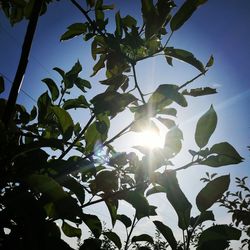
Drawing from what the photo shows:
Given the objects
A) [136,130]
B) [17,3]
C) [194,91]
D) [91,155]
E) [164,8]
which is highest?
[17,3]

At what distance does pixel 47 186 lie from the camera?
941mm

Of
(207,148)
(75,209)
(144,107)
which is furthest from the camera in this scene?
(144,107)

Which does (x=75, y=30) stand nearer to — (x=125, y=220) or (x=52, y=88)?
(x=52, y=88)

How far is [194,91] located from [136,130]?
340 mm

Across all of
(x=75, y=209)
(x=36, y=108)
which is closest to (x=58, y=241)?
(x=75, y=209)

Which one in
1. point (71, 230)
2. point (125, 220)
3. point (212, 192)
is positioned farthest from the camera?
point (125, 220)

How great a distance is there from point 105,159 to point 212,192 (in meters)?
0.69

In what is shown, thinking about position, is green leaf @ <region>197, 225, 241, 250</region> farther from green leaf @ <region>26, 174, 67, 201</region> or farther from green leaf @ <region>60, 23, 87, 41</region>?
green leaf @ <region>60, 23, 87, 41</region>

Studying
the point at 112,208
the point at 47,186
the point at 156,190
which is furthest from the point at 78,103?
the point at 47,186

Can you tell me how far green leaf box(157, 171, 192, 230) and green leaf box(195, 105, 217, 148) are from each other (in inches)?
9.0

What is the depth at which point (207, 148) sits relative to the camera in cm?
125

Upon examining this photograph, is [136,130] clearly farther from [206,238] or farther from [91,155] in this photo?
[206,238]

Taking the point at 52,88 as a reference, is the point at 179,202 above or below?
below

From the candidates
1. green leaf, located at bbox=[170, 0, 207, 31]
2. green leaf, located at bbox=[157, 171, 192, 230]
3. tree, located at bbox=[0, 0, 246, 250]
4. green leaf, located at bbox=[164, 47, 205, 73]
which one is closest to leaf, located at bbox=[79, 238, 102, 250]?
tree, located at bbox=[0, 0, 246, 250]
